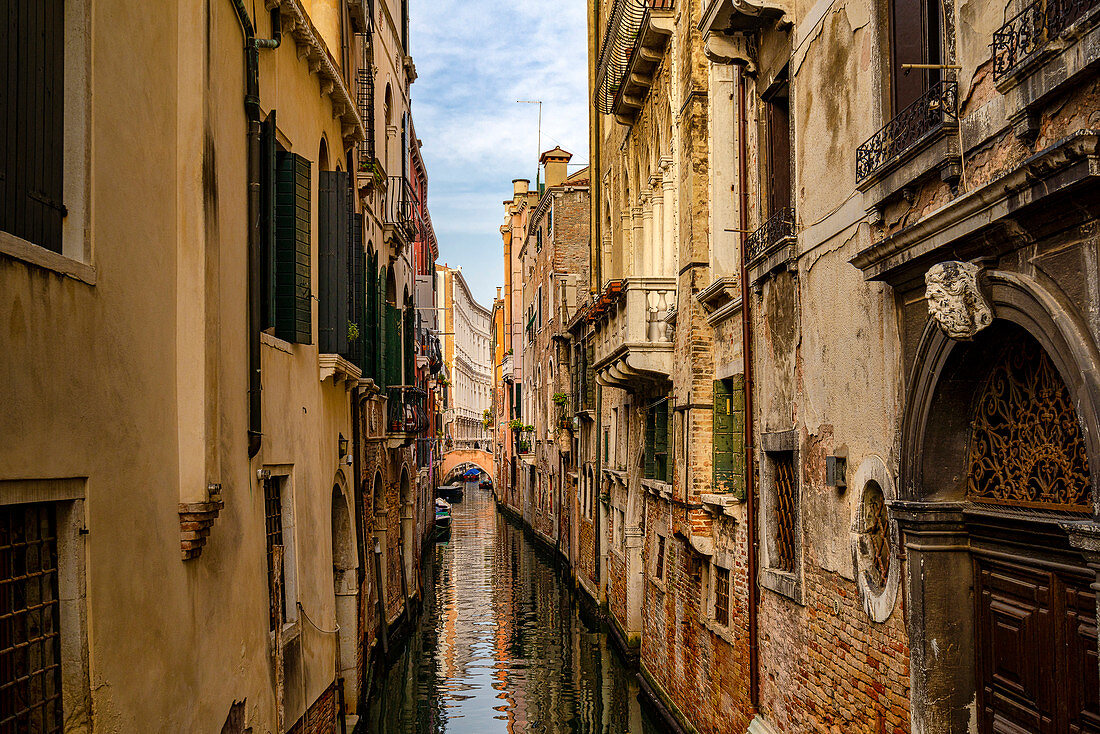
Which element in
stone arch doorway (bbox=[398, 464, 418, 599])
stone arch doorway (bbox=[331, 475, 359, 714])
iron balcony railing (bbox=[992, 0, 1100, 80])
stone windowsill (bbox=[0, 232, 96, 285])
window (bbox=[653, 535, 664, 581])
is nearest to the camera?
iron balcony railing (bbox=[992, 0, 1100, 80])

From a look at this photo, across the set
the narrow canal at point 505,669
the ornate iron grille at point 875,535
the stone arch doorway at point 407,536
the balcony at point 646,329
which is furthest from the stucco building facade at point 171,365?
the stone arch doorway at point 407,536

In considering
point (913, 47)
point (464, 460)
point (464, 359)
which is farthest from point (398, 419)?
point (464, 359)

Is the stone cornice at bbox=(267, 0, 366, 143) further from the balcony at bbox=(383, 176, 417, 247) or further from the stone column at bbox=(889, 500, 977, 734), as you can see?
the stone column at bbox=(889, 500, 977, 734)

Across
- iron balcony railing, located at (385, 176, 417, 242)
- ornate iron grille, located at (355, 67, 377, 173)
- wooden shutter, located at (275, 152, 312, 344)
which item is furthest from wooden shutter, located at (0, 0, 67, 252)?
iron balcony railing, located at (385, 176, 417, 242)

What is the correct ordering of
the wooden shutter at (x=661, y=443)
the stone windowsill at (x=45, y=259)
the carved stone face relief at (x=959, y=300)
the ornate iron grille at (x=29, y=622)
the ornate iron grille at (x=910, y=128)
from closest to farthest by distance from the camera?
the stone windowsill at (x=45, y=259)
the ornate iron grille at (x=29, y=622)
the carved stone face relief at (x=959, y=300)
the ornate iron grille at (x=910, y=128)
the wooden shutter at (x=661, y=443)

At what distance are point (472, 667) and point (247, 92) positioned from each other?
39.1ft

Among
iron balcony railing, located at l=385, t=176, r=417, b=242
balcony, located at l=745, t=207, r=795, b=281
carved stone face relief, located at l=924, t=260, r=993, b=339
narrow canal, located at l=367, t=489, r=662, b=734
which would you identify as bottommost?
narrow canal, located at l=367, t=489, r=662, b=734

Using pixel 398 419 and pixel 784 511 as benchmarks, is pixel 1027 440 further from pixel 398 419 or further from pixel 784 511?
pixel 398 419

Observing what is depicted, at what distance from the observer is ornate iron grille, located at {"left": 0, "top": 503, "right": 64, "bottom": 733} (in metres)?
4.15

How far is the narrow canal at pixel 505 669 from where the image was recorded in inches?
545

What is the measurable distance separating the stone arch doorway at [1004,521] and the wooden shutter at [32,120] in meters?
4.12

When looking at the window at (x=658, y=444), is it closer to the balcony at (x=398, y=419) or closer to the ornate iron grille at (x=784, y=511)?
the balcony at (x=398, y=419)

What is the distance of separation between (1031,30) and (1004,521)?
7.28 ft

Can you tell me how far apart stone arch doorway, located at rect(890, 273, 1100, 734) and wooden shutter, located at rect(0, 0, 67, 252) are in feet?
13.5
